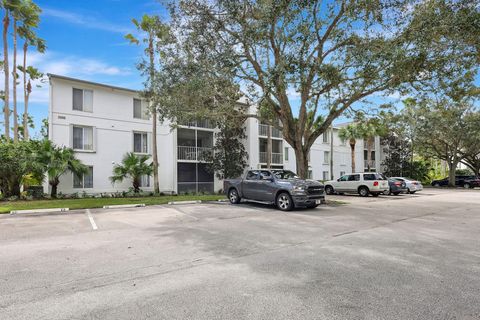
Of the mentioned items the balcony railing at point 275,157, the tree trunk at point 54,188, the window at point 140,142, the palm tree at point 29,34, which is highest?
the palm tree at point 29,34

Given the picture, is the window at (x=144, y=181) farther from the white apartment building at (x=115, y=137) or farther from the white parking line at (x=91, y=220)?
the white parking line at (x=91, y=220)

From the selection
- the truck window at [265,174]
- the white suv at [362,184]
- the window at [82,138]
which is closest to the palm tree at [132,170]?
the window at [82,138]

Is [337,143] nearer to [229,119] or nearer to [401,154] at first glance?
[401,154]

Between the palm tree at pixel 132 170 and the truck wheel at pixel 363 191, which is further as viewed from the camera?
the truck wheel at pixel 363 191

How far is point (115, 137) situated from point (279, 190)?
13.7 m

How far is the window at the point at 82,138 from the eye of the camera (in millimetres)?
20516

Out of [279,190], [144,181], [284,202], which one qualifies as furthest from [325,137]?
[284,202]

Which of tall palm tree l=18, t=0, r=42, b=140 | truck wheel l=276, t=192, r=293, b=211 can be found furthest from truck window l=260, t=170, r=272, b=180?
tall palm tree l=18, t=0, r=42, b=140

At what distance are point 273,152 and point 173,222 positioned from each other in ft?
69.9

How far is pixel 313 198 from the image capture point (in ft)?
44.5

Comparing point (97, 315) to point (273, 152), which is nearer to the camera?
point (97, 315)

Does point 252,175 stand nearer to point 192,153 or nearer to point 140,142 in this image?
point 192,153

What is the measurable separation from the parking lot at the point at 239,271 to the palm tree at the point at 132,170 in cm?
1099

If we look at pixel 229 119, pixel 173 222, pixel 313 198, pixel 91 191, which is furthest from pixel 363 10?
pixel 91 191
